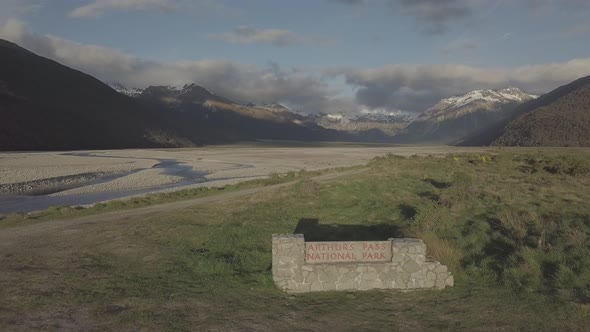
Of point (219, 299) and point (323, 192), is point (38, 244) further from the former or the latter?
point (323, 192)

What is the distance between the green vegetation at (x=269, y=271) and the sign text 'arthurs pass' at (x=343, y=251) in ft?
3.11

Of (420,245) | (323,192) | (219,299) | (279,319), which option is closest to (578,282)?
(420,245)

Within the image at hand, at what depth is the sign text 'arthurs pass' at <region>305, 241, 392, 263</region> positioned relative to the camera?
12.3 metres

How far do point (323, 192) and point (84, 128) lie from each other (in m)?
130

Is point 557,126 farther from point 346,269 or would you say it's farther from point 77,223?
point 346,269

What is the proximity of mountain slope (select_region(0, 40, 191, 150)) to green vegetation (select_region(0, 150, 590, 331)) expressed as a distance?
101 meters

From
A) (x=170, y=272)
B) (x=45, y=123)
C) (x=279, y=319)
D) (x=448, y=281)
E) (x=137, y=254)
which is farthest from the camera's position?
(x=45, y=123)

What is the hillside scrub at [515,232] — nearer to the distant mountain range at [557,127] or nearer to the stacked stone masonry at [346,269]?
the stacked stone masonry at [346,269]

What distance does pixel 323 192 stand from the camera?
27922 mm

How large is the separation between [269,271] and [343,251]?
8.82 ft

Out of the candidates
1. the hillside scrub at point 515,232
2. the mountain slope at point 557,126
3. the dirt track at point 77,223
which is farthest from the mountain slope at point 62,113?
the mountain slope at point 557,126

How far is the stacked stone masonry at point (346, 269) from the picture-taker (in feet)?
40.4

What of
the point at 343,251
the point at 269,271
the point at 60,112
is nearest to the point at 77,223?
the point at 269,271

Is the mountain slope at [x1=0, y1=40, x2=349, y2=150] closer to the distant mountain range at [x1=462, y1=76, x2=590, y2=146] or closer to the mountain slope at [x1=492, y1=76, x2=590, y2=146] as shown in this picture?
the distant mountain range at [x1=462, y1=76, x2=590, y2=146]
